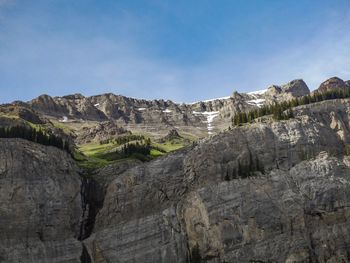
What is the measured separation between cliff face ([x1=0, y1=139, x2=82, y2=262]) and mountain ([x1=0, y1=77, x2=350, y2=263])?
20 cm

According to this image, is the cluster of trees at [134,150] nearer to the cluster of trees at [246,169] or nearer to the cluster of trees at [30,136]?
the cluster of trees at [30,136]

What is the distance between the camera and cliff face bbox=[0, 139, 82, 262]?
301ft

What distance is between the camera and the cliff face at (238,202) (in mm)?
91125

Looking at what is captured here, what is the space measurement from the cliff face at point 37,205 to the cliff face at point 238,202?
5517mm

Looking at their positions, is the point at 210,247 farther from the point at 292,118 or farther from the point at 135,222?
the point at 292,118

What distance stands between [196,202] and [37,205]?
31112mm

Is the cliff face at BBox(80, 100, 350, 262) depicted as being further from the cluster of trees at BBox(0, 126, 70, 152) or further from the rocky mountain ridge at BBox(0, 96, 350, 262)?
the cluster of trees at BBox(0, 126, 70, 152)

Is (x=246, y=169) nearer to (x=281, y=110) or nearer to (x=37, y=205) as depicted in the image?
(x=281, y=110)

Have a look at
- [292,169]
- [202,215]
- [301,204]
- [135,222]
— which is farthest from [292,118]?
[135,222]

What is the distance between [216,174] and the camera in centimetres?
10450

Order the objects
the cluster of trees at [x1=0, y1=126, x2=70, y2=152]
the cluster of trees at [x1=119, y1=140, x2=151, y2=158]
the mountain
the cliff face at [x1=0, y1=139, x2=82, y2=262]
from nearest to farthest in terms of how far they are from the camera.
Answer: the mountain, the cliff face at [x1=0, y1=139, x2=82, y2=262], the cluster of trees at [x1=0, y1=126, x2=70, y2=152], the cluster of trees at [x1=119, y1=140, x2=151, y2=158]

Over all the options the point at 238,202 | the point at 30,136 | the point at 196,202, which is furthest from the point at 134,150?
the point at 238,202

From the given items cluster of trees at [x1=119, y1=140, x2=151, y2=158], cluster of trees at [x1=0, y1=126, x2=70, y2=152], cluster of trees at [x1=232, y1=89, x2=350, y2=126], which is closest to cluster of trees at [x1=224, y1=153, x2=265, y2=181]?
cluster of trees at [x1=232, y1=89, x2=350, y2=126]

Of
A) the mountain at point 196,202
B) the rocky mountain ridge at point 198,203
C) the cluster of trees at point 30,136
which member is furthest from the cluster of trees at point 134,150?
the rocky mountain ridge at point 198,203
